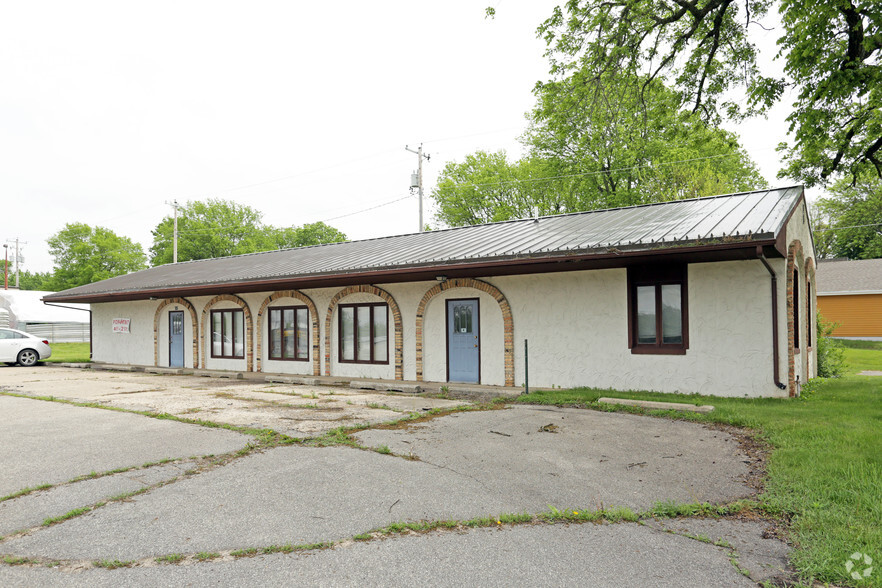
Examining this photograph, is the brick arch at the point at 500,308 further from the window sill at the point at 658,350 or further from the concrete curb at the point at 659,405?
the concrete curb at the point at 659,405

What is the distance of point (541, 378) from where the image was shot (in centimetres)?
1173

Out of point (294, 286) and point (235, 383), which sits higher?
point (294, 286)

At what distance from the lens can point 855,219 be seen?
44250 mm

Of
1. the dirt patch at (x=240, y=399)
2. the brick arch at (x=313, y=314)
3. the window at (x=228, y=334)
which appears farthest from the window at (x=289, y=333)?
the dirt patch at (x=240, y=399)

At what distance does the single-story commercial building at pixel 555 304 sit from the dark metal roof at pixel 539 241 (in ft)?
0.19

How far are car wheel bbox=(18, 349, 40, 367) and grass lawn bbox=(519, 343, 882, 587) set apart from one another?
20.6 m

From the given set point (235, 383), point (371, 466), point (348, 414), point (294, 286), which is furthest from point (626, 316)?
point (235, 383)

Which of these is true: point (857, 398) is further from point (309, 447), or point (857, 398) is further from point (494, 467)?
point (309, 447)

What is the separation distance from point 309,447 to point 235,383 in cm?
890

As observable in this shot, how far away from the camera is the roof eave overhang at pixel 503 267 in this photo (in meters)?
9.02

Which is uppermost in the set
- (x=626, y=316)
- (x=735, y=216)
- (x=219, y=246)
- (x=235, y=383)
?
(x=219, y=246)

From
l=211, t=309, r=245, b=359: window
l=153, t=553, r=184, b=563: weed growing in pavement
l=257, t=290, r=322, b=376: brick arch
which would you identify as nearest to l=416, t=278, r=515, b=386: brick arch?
l=257, t=290, r=322, b=376: brick arch

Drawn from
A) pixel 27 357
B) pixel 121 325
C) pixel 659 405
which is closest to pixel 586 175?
pixel 121 325

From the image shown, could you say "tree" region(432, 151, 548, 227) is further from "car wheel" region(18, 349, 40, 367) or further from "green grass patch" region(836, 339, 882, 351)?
"car wheel" region(18, 349, 40, 367)
